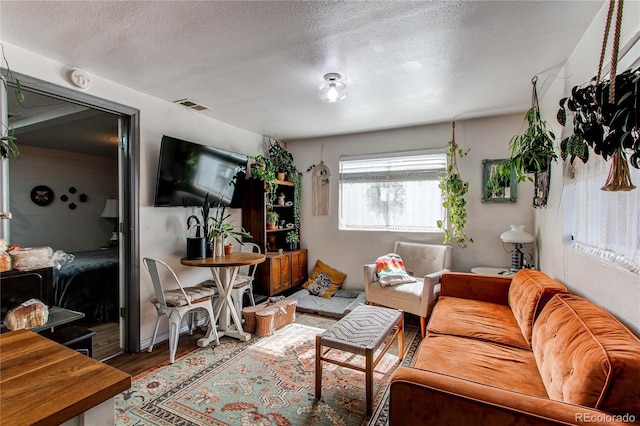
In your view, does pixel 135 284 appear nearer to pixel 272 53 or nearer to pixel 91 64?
pixel 91 64

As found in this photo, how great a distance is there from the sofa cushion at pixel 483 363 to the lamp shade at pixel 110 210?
4.88 meters

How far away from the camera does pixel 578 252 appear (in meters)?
2.03

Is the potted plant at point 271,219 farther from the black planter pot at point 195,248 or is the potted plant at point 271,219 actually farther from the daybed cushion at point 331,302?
the black planter pot at point 195,248

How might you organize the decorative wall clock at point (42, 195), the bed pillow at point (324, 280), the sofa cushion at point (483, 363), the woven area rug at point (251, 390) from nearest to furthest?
the sofa cushion at point (483, 363) → the woven area rug at point (251, 390) → the decorative wall clock at point (42, 195) → the bed pillow at point (324, 280)

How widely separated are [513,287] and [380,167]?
2.29m

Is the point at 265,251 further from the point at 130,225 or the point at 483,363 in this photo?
the point at 483,363

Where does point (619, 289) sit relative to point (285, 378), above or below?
above

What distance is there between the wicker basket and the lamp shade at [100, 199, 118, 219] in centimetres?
305

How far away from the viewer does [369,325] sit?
7.39ft

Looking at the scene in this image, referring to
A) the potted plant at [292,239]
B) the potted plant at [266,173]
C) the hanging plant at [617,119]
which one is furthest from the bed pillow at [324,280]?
the hanging plant at [617,119]

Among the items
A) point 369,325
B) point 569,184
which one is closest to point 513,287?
point 569,184

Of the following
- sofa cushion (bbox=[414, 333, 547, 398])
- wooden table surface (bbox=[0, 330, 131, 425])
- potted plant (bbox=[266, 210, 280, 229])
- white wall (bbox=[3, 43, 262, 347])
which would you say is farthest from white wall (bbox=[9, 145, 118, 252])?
sofa cushion (bbox=[414, 333, 547, 398])

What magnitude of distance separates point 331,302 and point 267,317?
118cm

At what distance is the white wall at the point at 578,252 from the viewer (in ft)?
4.66
